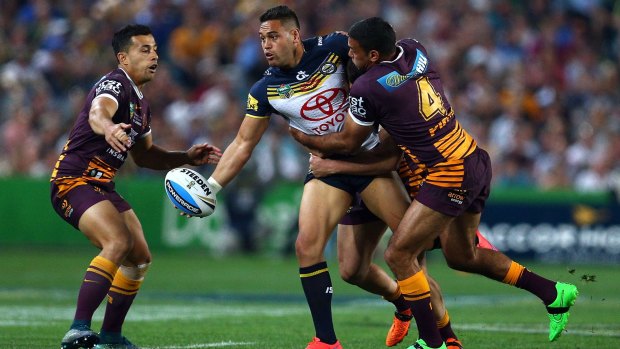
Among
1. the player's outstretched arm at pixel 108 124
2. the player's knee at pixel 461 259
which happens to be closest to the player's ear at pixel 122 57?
the player's outstretched arm at pixel 108 124

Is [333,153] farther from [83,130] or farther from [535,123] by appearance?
[535,123]

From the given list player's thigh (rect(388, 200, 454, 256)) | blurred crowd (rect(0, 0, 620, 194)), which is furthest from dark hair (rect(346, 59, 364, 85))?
blurred crowd (rect(0, 0, 620, 194))

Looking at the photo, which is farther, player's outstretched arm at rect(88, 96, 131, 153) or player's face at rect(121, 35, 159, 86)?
player's face at rect(121, 35, 159, 86)

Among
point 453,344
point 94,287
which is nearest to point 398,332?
point 453,344

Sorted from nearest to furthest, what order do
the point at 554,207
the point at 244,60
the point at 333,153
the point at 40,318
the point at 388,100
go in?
the point at 388,100 → the point at 333,153 → the point at 40,318 → the point at 554,207 → the point at 244,60

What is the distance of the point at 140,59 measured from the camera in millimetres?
9242

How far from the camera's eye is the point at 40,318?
11.3m

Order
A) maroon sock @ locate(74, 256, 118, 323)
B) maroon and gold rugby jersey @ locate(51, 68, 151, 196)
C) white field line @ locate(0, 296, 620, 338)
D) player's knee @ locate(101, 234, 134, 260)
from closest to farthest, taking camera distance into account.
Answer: maroon sock @ locate(74, 256, 118, 323)
player's knee @ locate(101, 234, 134, 260)
maroon and gold rugby jersey @ locate(51, 68, 151, 196)
white field line @ locate(0, 296, 620, 338)

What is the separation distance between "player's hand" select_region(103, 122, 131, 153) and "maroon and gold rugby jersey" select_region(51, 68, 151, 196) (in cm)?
54

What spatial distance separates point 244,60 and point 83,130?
13421 millimetres

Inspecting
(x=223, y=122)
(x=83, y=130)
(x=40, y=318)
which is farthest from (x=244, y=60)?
(x=83, y=130)

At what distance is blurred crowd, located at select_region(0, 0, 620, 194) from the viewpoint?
2025 cm

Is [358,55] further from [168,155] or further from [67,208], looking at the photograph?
[67,208]

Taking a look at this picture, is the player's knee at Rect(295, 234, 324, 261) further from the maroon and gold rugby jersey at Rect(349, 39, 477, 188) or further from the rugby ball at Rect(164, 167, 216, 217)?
the maroon and gold rugby jersey at Rect(349, 39, 477, 188)
